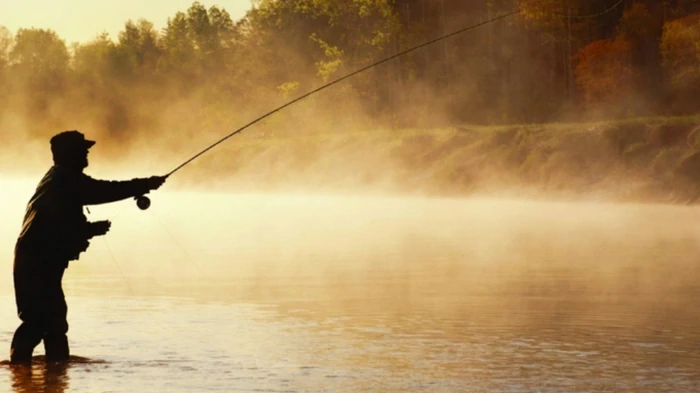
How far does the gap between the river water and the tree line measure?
55.4 feet

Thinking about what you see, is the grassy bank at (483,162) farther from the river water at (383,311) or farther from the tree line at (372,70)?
the river water at (383,311)

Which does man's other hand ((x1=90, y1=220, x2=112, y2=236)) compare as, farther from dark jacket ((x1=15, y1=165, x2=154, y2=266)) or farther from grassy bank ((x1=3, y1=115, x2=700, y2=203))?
grassy bank ((x1=3, y1=115, x2=700, y2=203))

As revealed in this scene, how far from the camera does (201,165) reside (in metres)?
61.6

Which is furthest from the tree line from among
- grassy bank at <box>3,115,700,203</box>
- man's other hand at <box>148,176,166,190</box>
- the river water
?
man's other hand at <box>148,176,166,190</box>

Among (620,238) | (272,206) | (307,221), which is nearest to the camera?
(620,238)

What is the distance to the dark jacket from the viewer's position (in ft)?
35.6

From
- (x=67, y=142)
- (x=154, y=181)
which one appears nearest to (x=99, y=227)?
(x=154, y=181)

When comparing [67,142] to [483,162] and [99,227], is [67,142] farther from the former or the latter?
[483,162]

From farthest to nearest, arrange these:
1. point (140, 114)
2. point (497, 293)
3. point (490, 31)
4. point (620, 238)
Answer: point (140, 114), point (490, 31), point (620, 238), point (497, 293)

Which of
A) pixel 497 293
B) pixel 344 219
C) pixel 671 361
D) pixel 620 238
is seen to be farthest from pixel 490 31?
pixel 671 361

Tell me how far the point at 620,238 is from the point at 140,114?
7612 cm

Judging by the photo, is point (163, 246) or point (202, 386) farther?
point (163, 246)

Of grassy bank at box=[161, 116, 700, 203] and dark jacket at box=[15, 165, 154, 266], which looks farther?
grassy bank at box=[161, 116, 700, 203]

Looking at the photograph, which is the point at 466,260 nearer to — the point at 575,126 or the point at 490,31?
the point at 575,126
